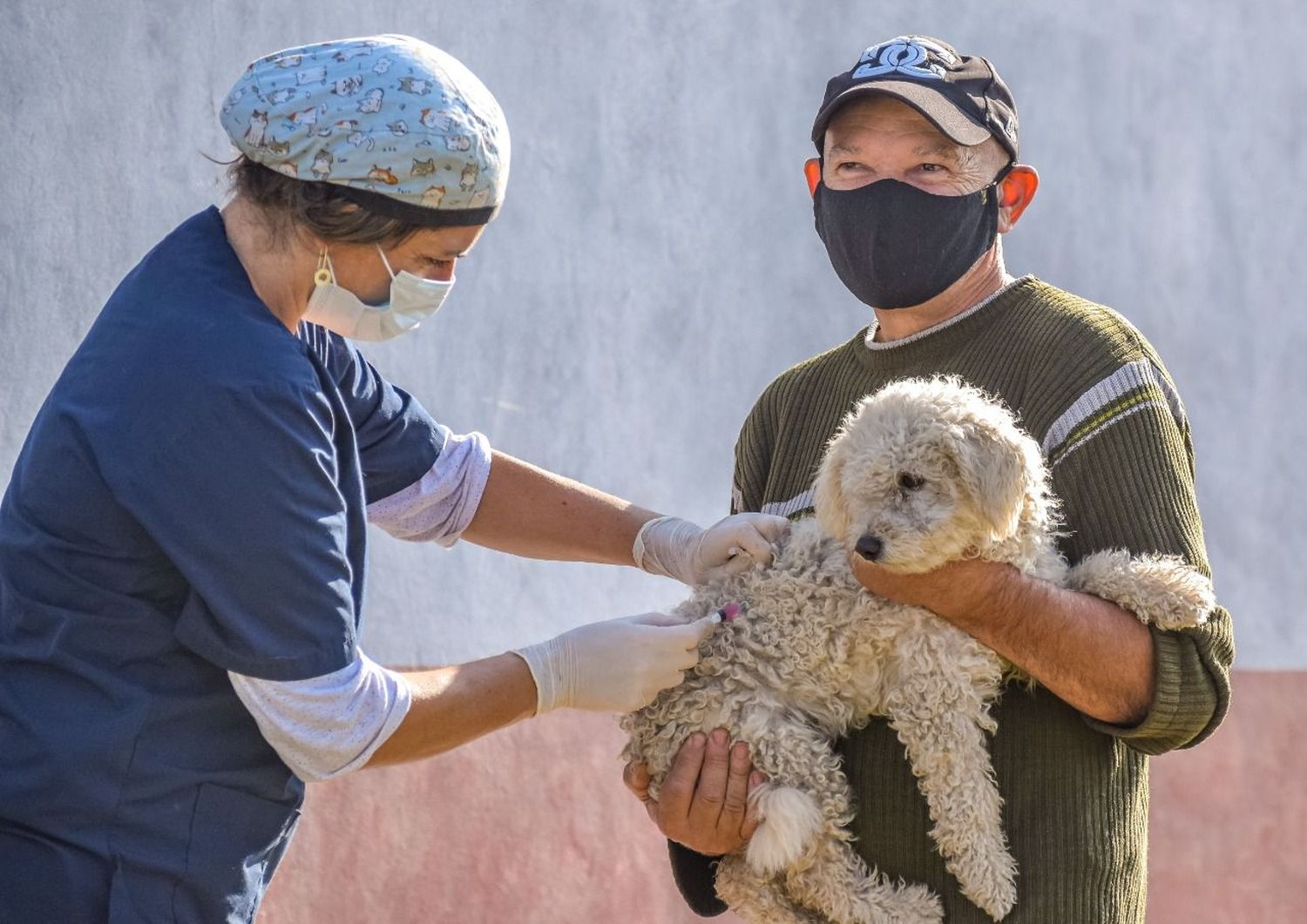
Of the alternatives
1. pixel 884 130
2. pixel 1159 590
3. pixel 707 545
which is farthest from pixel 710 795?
pixel 884 130

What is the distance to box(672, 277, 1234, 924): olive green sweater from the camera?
3.12 m

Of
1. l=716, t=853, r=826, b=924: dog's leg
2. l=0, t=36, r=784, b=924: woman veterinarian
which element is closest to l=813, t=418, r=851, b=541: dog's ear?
l=716, t=853, r=826, b=924: dog's leg

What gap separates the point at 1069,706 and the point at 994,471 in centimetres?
55

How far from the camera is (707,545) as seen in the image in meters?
3.74

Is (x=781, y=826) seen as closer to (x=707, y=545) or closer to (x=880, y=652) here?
(x=880, y=652)

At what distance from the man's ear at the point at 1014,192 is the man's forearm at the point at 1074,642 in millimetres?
1020

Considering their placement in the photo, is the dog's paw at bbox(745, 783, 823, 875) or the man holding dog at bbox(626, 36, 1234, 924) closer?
the man holding dog at bbox(626, 36, 1234, 924)

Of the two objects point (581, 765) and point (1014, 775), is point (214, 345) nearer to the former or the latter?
point (1014, 775)

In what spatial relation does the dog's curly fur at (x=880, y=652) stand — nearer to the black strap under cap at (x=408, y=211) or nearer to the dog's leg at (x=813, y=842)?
the dog's leg at (x=813, y=842)

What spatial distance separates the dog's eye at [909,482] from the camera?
3230 millimetres

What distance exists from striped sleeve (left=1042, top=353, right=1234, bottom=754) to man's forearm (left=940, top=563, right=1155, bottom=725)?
0.14 feet

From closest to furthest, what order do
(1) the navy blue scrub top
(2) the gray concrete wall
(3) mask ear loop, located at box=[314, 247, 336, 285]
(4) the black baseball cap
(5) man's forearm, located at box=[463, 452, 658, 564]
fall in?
1. (1) the navy blue scrub top
2. (3) mask ear loop, located at box=[314, 247, 336, 285]
3. (4) the black baseball cap
4. (5) man's forearm, located at box=[463, 452, 658, 564]
5. (2) the gray concrete wall

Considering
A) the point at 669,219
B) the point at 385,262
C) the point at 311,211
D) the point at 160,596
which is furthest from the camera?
the point at 669,219

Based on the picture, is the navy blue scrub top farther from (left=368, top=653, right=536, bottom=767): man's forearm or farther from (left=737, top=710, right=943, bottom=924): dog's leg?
(left=737, top=710, right=943, bottom=924): dog's leg
